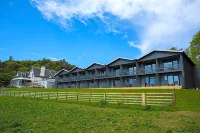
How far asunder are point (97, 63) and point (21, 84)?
33288 mm

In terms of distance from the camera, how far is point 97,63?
142 feet

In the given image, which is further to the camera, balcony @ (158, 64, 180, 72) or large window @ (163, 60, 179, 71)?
large window @ (163, 60, 179, 71)

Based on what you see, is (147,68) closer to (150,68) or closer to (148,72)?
(150,68)

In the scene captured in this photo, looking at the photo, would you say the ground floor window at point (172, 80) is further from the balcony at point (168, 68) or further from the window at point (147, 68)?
the window at point (147, 68)

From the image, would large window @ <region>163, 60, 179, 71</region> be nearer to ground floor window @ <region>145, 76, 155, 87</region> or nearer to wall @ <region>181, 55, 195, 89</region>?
wall @ <region>181, 55, 195, 89</region>

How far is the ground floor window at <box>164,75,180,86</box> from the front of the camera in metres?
30.2

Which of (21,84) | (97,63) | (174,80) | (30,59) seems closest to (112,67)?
(97,63)

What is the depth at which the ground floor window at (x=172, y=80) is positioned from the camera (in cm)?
3016

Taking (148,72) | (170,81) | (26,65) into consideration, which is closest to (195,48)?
(170,81)

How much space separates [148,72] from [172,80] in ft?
14.7

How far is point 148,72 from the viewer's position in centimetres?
3303

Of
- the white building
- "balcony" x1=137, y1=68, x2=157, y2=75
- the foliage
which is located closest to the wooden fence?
"balcony" x1=137, y1=68, x2=157, y2=75

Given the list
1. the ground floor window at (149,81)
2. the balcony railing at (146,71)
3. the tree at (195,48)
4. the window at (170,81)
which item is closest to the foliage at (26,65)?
the balcony railing at (146,71)

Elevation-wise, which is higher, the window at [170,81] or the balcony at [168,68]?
the balcony at [168,68]
